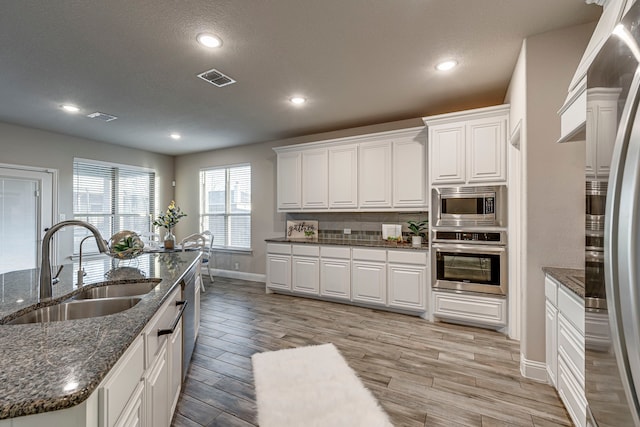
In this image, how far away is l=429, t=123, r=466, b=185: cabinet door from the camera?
337cm

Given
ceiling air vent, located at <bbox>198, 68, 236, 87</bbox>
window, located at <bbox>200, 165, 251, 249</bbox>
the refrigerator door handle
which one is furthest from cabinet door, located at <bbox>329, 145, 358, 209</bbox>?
the refrigerator door handle

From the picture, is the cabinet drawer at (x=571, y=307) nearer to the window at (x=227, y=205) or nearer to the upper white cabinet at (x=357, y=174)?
the upper white cabinet at (x=357, y=174)

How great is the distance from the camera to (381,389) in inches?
85.7

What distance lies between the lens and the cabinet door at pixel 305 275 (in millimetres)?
4398

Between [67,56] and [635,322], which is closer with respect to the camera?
[635,322]

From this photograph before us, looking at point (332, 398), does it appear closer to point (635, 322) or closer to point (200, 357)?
point (200, 357)

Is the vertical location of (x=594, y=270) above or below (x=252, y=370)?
above

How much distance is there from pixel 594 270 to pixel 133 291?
7.28ft

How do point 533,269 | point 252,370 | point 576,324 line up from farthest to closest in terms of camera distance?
1. point 252,370
2. point 533,269
3. point 576,324

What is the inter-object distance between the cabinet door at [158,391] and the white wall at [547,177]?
2565 millimetres

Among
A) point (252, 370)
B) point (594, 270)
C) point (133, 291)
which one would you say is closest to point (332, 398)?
point (252, 370)

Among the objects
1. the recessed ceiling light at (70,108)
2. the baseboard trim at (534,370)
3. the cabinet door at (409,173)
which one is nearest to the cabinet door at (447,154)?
the cabinet door at (409,173)

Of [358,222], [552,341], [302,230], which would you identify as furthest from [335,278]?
[552,341]

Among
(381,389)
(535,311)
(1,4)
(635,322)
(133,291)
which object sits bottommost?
(381,389)
